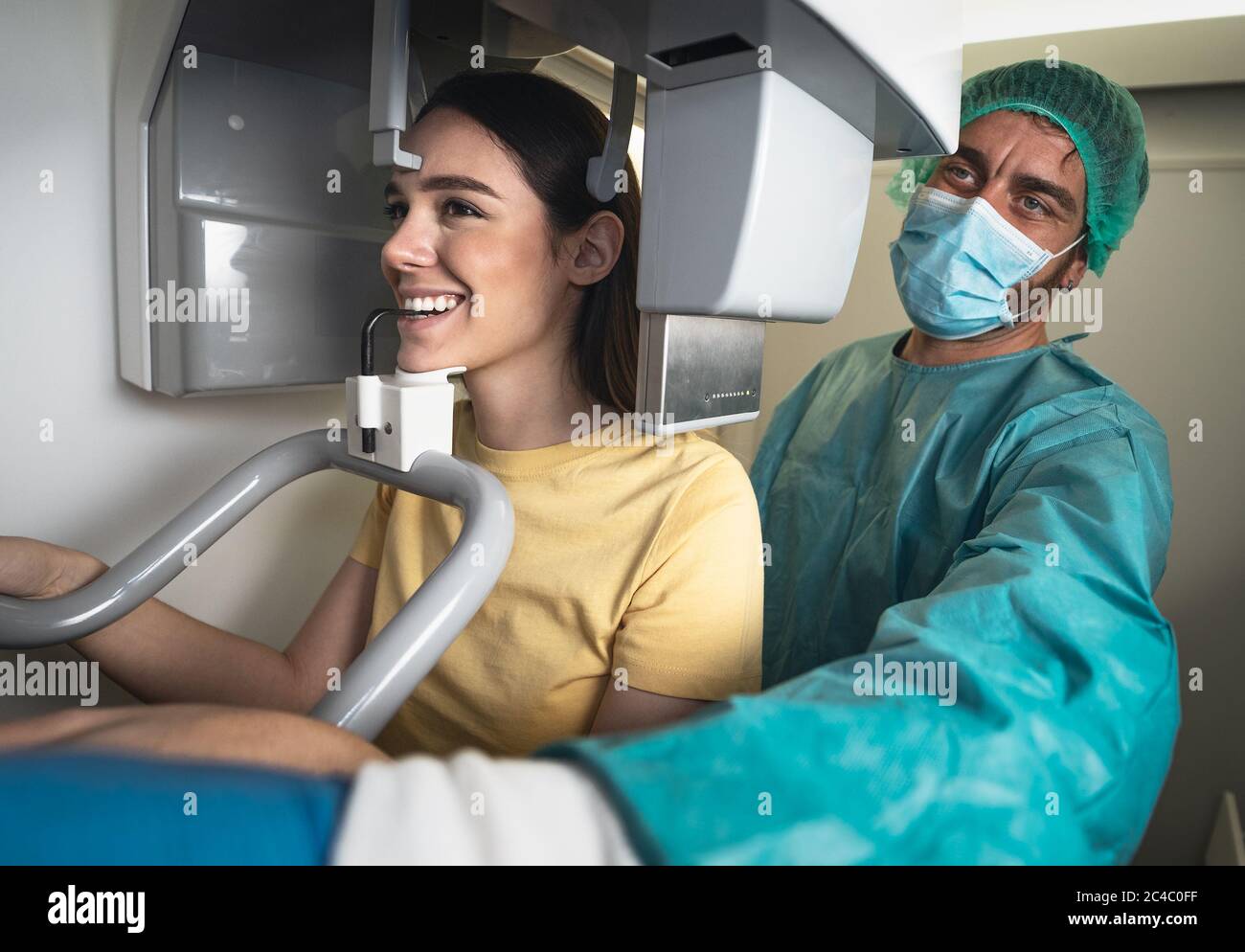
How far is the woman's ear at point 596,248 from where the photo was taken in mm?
803

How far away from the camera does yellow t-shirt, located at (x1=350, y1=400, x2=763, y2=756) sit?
69 centimetres

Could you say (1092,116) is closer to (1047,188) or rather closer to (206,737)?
(1047,188)

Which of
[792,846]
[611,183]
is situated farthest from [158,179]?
[792,846]

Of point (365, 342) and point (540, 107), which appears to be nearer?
point (365, 342)

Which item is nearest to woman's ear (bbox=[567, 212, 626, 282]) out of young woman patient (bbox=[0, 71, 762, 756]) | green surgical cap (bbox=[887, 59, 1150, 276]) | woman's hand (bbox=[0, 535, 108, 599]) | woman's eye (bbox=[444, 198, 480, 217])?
young woman patient (bbox=[0, 71, 762, 756])

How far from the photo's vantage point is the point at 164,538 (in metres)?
0.64

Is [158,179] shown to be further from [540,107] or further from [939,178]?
[939,178]

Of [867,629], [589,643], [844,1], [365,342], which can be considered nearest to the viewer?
[844,1]

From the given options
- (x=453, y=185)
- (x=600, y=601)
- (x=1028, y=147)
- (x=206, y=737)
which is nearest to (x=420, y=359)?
(x=453, y=185)

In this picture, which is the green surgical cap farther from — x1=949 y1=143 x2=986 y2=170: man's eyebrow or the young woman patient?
the young woman patient

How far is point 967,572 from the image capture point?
1.90 feet

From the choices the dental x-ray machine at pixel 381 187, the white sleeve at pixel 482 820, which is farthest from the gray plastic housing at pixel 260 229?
the white sleeve at pixel 482 820

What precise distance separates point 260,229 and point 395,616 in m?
0.50

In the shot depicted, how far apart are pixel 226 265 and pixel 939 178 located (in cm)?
84
